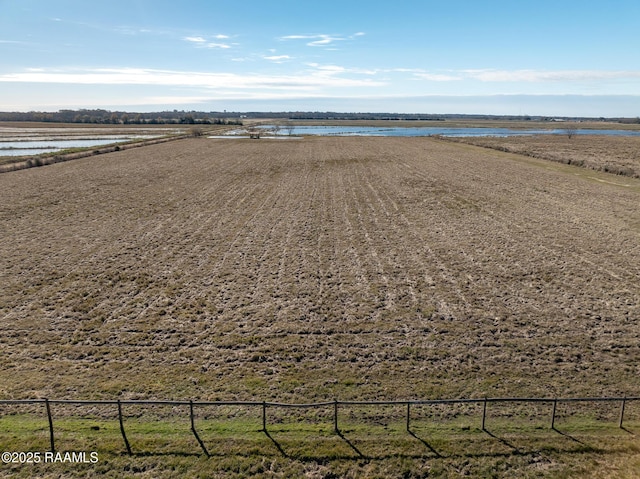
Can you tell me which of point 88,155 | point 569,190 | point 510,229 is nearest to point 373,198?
point 510,229

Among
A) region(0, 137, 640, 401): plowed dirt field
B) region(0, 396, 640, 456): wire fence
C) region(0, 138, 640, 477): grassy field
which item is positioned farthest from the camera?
region(0, 137, 640, 401): plowed dirt field

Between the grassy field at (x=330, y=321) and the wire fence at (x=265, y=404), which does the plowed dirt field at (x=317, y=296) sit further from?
the wire fence at (x=265, y=404)

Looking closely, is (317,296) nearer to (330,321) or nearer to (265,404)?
(330,321)

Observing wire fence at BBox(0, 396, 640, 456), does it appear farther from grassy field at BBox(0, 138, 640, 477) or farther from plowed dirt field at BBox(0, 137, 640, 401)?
plowed dirt field at BBox(0, 137, 640, 401)

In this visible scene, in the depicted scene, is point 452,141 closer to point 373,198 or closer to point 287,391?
point 373,198

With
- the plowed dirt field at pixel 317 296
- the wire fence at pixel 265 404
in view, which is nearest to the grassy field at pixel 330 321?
the plowed dirt field at pixel 317 296

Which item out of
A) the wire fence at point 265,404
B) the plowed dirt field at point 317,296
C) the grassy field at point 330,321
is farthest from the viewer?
the plowed dirt field at point 317,296

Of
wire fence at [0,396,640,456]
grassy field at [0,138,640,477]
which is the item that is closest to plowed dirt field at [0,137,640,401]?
grassy field at [0,138,640,477]
